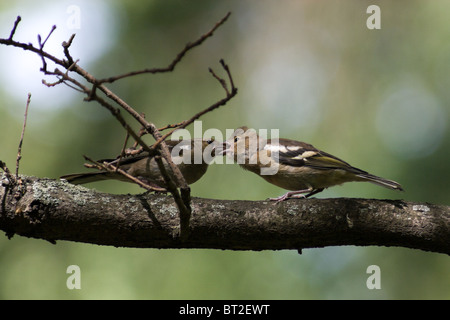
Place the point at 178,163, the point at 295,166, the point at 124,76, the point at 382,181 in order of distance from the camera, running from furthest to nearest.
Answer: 1. the point at 178,163
2. the point at 295,166
3. the point at 382,181
4. the point at 124,76

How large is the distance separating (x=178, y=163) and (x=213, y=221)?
5.17 feet

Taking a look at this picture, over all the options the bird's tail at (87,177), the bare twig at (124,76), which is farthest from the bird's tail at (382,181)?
the bird's tail at (87,177)

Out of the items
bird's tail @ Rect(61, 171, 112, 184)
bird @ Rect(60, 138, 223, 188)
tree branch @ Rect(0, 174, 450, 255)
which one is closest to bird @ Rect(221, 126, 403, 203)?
bird @ Rect(60, 138, 223, 188)

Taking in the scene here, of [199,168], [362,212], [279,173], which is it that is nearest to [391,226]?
[362,212]

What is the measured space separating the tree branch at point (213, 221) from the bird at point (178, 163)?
1.18 m

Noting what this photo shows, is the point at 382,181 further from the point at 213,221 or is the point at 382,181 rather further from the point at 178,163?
the point at 178,163

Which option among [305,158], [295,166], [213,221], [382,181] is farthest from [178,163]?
[382,181]

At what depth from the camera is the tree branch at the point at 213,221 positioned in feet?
11.6

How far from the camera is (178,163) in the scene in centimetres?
512

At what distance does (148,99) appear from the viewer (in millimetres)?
6727

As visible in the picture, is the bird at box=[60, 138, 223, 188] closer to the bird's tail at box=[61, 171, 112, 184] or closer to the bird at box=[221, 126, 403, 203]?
the bird's tail at box=[61, 171, 112, 184]

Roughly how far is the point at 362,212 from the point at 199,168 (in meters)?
2.01

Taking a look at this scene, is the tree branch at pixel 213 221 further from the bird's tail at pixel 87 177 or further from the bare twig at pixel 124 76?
the bird's tail at pixel 87 177

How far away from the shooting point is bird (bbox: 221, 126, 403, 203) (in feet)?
15.9
